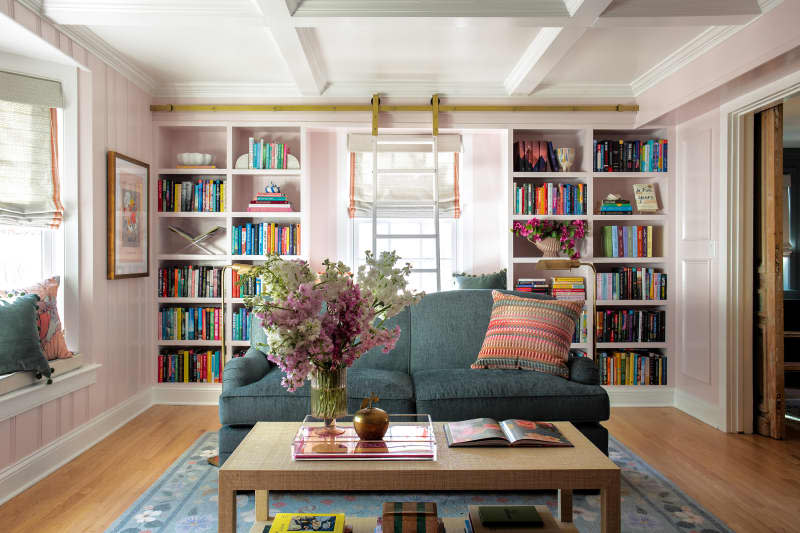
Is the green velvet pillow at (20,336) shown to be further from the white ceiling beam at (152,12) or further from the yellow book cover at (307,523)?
the yellow book cover at (307,523)

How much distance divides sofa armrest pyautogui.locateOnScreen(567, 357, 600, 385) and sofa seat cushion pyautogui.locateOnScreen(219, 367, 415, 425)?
0.83 metres

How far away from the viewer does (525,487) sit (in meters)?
1.63

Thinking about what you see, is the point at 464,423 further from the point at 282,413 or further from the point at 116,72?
the point at 116,72

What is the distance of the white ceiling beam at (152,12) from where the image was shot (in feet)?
9.15

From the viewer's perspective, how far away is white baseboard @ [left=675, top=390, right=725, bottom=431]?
12.1 ft

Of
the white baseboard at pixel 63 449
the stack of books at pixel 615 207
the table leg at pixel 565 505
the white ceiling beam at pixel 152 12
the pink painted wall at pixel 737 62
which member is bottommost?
the white baseboard at pixel 63 449

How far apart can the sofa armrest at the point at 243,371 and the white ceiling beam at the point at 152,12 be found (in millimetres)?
1738

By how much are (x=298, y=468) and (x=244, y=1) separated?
2267 millimetres

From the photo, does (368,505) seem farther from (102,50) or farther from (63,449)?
(102,50)

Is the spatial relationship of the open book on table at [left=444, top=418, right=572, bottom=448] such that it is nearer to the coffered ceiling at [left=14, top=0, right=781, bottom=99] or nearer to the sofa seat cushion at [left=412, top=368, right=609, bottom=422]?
the sofa seat cushion at [left=412, top=368, right=609, bottom=422]

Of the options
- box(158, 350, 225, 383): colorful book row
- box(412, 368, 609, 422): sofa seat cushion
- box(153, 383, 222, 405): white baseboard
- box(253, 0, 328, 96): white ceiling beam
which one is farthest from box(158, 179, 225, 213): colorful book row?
box(412, 368, 609, 422): sofa seat cushion

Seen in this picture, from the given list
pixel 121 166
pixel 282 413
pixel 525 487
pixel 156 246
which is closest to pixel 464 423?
pixel 525 487

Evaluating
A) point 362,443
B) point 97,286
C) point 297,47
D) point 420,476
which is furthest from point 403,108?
point 420,476

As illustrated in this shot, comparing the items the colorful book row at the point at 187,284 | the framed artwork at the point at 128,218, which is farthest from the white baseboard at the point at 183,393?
the framed artwork at the point at 128,218
